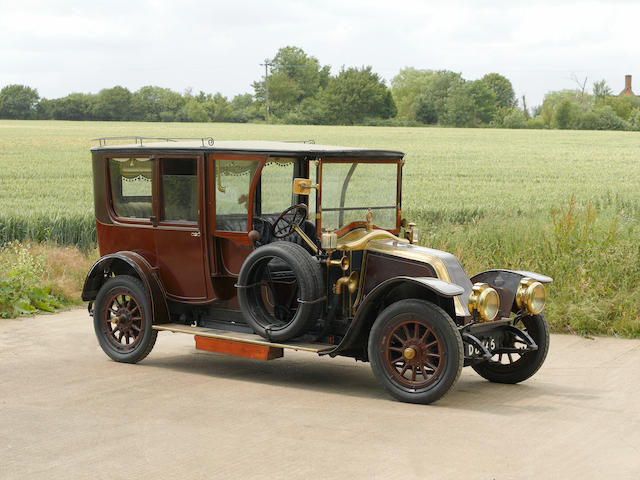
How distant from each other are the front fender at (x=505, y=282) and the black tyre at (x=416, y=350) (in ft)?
3.38

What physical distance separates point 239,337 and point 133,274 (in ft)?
5.30

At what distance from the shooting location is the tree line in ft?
221

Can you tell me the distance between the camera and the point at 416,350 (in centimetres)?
724

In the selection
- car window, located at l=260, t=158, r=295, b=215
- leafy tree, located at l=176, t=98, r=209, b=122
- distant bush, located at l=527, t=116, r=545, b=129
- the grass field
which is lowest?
the grass field

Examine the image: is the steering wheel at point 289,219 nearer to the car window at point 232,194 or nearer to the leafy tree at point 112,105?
the car window at point 232,194

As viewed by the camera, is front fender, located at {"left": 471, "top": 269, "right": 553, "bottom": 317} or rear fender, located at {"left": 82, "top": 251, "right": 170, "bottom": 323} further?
rear fender, located at {"left": 82, "top": 251, "right": 170, "bottom": 323}

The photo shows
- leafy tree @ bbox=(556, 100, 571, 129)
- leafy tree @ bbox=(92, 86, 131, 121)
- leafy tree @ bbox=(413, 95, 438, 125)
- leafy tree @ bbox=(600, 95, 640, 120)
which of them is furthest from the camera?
leafy tree @ bbox=(600, 95, 640, 120)

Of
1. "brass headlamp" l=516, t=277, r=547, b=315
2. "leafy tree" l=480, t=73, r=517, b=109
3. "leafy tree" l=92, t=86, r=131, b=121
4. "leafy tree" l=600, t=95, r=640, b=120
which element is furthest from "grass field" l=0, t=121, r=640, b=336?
"leafy tree" l=480, t=73, r=517, b=109

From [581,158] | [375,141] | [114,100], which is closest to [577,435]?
[581,158]

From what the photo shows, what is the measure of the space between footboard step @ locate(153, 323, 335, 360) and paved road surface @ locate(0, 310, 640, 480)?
29cm

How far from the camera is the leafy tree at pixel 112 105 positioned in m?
65.5

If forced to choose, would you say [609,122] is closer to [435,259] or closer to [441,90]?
[441,90]

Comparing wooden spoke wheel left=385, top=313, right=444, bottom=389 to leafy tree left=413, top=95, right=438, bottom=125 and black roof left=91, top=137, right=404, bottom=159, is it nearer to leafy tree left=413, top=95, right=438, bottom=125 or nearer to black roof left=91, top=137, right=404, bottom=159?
black roof left=91, top=137, right=404, bottom=159

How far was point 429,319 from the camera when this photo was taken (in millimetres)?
7137
